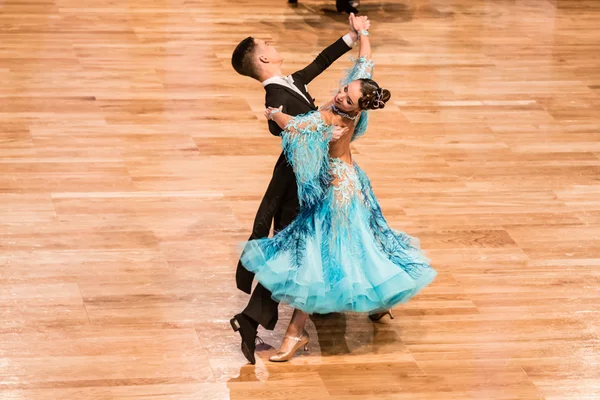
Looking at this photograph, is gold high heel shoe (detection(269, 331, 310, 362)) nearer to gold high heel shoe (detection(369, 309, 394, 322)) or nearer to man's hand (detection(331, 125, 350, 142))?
gold high heel shoe (detection(369, 309, 394, 322))

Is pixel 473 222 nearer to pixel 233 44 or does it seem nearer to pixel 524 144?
pixel 524 144

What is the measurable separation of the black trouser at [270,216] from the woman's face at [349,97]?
300 mm

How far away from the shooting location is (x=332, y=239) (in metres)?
3.77

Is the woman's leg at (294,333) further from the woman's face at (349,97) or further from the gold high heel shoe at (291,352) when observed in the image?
the woman's face at (349,97)

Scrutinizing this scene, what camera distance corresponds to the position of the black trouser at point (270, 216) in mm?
3840

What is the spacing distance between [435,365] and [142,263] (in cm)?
131

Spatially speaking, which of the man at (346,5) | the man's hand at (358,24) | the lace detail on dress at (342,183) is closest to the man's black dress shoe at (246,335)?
the lace detail on dress at (342,183)

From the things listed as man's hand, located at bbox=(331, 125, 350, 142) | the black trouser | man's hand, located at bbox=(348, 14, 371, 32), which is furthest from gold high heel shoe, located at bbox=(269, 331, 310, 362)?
man's hand, located at bbox=(348, 14, 371, 32)

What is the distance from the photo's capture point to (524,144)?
5.90 metres

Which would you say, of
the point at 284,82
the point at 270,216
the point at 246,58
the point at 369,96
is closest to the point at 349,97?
the point at 369,96

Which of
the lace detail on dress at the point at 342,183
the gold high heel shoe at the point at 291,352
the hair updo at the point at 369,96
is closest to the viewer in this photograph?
the hair updo at the point at 369,96

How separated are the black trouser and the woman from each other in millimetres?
70

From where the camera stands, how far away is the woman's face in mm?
3666

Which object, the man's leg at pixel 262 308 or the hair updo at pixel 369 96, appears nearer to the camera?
the hair updo at pixel 369 96
